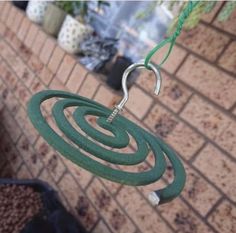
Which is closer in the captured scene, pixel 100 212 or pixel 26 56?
pixel 100 212

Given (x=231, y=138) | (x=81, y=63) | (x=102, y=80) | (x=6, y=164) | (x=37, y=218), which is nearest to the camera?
(x=231, y=138)

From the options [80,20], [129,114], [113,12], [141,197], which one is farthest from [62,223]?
[113,12]

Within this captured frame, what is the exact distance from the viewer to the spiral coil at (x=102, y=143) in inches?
15.7

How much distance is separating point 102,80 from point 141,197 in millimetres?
511

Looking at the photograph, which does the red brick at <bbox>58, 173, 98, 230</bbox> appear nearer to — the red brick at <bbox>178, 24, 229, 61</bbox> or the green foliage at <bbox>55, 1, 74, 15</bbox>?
the red brick at <bbox>178, 24, 229, 61</bbox>

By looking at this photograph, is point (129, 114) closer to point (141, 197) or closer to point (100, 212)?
point (141, 197)

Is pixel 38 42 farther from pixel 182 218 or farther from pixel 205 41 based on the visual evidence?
pixel 182 218

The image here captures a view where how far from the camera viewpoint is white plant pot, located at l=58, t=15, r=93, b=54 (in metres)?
1.45

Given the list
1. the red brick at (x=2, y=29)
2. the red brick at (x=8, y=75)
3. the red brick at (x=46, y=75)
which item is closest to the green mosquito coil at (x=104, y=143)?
the red brick at (x=46, y=75)

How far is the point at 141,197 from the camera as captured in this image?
3.47 ft

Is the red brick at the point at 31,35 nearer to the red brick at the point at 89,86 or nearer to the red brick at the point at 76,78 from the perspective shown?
the red brick at the point at 76,78

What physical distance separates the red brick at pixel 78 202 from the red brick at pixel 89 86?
0.37 metres

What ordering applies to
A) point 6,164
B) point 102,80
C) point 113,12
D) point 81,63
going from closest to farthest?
1. point 102,80
2. point 81,63
3. point 113,12
4. point 6,164

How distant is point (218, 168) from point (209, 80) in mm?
262
